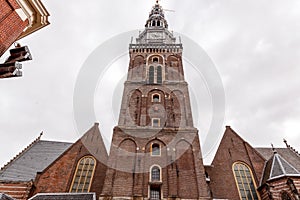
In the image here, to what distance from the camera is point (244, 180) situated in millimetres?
18812

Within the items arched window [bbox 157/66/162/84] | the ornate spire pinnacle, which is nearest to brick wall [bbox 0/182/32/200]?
arched window [bbox 157/66/162/84]

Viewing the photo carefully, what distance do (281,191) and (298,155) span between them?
910 centimetres

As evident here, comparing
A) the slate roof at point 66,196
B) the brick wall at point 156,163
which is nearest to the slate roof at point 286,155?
the brick wall at point 156,163

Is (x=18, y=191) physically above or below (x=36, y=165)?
below

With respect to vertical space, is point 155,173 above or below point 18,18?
above

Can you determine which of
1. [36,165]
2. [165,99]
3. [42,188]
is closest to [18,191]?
[42,188]

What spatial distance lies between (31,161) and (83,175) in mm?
5955

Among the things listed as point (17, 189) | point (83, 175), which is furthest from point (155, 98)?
point (17, 189)

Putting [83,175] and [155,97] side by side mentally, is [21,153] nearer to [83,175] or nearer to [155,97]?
[83,175]

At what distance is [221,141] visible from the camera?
2167 cm

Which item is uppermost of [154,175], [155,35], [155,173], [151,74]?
[155,35]

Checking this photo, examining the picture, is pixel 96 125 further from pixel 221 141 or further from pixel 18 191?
pixel 221 141

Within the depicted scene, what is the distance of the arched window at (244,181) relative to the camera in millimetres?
17883

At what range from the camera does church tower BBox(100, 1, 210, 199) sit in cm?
1603
